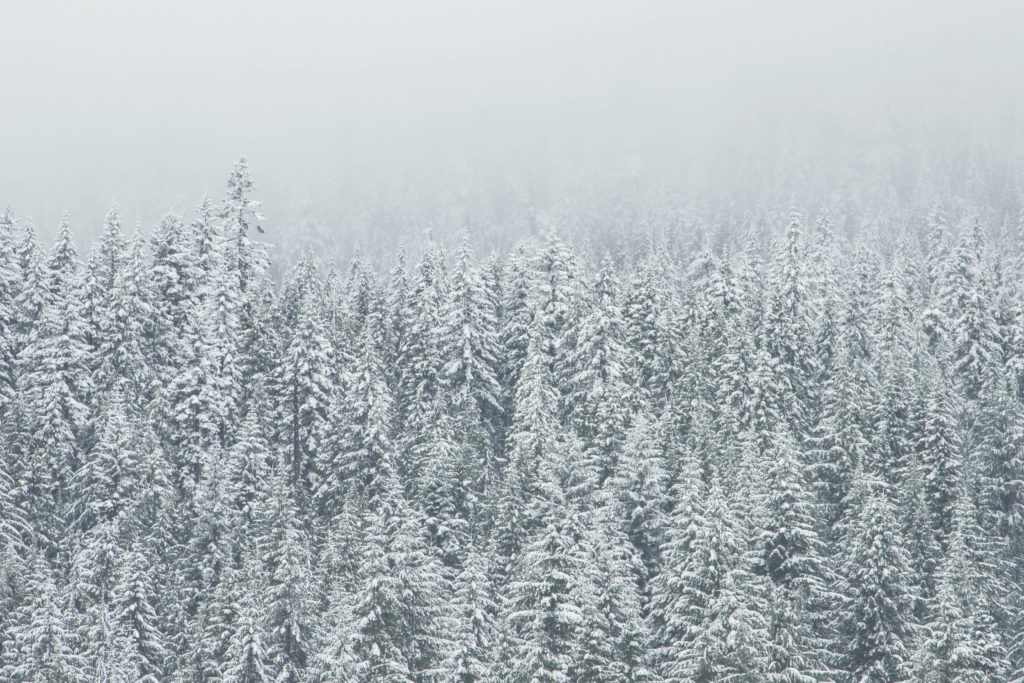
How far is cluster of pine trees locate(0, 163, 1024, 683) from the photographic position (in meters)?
32.2

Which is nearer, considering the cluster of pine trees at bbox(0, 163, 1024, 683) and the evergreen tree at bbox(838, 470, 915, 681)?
the cluster of pine trees at bbox(0, 163, 1024, 683)

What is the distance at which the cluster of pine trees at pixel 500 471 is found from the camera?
32188 millimetres

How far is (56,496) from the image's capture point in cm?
4716

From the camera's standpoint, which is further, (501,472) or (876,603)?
(501,472)

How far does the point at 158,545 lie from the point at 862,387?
33.5 meters

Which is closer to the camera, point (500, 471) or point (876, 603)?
point (876, 603)

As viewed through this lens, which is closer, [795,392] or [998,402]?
[998,402]

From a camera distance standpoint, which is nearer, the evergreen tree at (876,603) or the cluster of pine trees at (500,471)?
the cluster of pine trees at (500,471)

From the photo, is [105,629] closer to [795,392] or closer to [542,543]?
[542,543]

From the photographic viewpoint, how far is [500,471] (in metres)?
50.2

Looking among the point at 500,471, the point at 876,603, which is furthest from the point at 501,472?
the point at 876,603

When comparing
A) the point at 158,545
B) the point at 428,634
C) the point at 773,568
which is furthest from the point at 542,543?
the point at 158,545

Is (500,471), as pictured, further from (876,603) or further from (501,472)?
(876,603)

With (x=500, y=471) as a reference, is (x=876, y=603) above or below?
below
